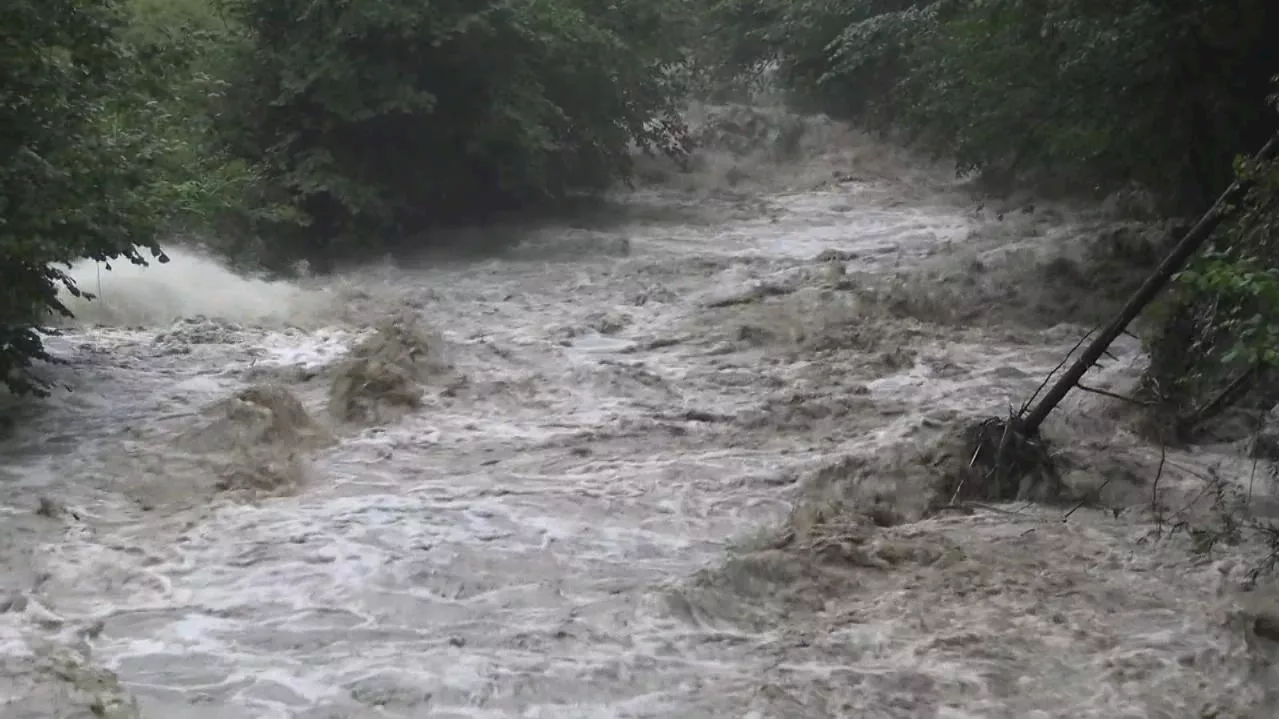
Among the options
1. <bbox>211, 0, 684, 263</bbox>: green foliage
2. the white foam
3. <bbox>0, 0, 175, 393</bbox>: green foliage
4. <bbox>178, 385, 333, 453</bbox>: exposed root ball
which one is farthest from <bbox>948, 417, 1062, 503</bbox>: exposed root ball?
<bbox>211, 0, 684, 263</bbox>: green foliage

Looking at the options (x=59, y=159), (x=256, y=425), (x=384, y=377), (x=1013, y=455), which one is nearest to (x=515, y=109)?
(x=384, y=377)

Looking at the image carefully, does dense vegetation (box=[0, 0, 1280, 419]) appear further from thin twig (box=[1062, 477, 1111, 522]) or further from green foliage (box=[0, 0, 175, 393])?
thin twig (box=[1062, 477, 1111, 522])

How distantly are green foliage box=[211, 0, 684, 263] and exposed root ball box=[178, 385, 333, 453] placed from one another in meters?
5.70

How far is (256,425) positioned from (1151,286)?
5.24 metres

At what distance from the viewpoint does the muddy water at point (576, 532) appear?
512 cm

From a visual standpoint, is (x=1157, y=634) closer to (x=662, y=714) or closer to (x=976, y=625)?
(x=976, y=625)

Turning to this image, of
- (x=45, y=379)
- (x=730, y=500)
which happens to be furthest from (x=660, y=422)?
(x=45, y=379)

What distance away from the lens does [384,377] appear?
9.13 m

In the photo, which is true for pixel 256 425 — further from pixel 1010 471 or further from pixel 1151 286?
pixel 1151 286

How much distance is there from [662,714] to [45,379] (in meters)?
5.93

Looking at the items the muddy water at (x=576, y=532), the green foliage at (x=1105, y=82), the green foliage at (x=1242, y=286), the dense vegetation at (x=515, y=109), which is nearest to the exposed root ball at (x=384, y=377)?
the muddy water at (x=576, y=532)

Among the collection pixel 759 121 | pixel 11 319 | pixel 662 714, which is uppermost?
pixel 759 121

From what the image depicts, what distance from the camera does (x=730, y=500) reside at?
282 inches

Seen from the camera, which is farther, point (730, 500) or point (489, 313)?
point (489, 313)
